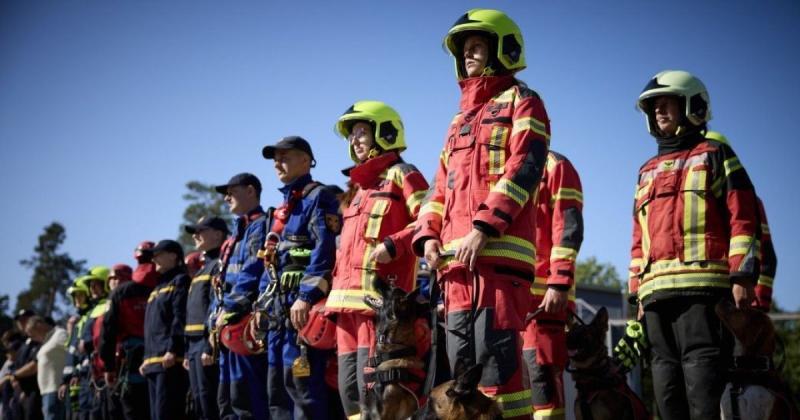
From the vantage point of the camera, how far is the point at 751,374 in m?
5.37

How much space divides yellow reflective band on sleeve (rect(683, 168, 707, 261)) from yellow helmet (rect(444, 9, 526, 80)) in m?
1.44

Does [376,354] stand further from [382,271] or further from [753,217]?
[753,217]

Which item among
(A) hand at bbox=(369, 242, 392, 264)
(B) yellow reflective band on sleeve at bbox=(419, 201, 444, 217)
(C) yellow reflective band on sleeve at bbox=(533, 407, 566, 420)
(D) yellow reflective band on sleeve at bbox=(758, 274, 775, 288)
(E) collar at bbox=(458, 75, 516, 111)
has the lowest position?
(C) yellow reflective band on sleeve at bbox=(533, 407, 566, 420)

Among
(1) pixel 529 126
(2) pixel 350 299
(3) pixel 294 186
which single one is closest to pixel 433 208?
(1) pixel 529 126

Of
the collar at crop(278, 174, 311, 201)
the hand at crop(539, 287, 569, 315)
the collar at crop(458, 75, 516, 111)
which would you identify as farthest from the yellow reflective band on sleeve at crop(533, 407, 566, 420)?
the collar at crop(278, 174, 311, 201)

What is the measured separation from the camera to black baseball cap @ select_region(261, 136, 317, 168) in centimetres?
866

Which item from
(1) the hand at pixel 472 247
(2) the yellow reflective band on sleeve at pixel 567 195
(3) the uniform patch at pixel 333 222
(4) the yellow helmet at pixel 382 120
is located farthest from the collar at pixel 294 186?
(1) the hand at pixel 472 247

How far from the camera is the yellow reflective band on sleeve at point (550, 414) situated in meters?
6.40

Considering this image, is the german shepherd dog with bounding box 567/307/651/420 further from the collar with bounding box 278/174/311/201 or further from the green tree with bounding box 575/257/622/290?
the green tree with bounding box 575/257/622/290

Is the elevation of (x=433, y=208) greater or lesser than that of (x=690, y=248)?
greater

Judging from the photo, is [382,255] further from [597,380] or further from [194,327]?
[194,327]

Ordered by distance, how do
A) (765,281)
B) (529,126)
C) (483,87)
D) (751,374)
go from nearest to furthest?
(529,126), (751,374), (765,281), (483,87)

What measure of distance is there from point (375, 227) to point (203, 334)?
4.05 metres

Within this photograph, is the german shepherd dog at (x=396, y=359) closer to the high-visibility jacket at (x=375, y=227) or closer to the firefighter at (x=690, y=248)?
the high-visibility jacket at (x=375, y=227)
